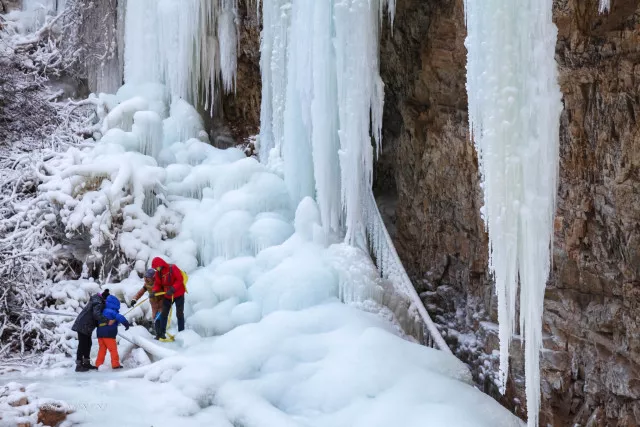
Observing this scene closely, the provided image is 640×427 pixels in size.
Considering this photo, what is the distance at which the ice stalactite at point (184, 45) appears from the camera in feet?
34.0

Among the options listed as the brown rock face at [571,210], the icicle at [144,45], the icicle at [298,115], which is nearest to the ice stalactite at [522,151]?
the brown rock face at [571,210]

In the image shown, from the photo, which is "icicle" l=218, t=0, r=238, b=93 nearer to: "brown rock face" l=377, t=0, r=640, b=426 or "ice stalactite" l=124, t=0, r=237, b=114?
"ice stalactite" l=124, t=0, r=237, b=114

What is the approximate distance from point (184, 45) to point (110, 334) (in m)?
5.45

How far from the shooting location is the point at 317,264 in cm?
729

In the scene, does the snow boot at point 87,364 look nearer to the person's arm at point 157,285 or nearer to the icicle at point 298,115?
the person's arm at point 157,285

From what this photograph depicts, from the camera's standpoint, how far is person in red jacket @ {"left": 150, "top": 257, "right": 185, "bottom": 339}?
7.07m

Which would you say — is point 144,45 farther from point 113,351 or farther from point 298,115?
point 113,351

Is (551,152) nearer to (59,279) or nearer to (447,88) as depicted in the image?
(447,88)

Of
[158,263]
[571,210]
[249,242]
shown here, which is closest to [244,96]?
[249,242]

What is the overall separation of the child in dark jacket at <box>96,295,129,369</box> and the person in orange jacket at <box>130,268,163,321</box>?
70 cm

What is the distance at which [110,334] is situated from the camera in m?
6.41

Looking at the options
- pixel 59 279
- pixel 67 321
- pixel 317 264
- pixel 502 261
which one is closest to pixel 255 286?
pixel 317 264

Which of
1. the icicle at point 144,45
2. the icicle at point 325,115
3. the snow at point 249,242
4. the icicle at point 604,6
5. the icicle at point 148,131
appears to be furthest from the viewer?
the icicle at point 144,45

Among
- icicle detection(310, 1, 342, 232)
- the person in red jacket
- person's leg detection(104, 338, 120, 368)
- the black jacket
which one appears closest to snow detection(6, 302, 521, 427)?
person's leg detection(104, 338, 120, 368)
